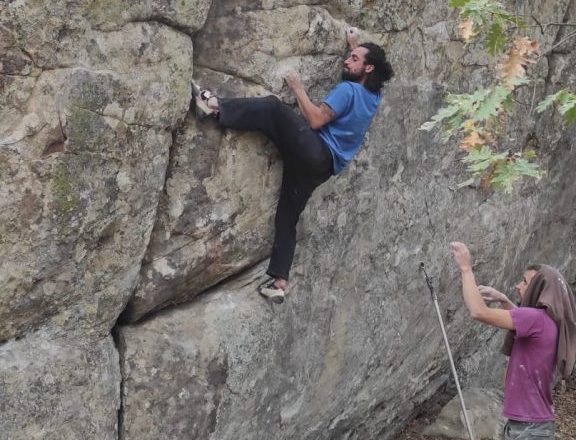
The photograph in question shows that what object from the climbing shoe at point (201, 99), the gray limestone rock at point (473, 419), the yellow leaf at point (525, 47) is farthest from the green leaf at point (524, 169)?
the gray limestone rock at point (473, 419)

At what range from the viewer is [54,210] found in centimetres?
584

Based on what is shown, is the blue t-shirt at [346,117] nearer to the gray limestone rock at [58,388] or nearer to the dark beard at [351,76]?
the dark beard at [351,76]

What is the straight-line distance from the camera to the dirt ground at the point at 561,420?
1118 centimetres

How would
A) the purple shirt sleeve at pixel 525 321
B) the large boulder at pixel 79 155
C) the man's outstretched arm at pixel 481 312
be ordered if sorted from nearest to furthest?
the large boulder at pixel 79 155, the man's outstretched arm at pixel 481 312, the purple shirt sleeve at pixel 525 321

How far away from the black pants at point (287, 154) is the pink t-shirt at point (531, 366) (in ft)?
7.20

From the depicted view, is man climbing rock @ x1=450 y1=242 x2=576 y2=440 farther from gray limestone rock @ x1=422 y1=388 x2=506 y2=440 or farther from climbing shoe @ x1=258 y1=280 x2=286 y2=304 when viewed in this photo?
gray limestone rock @ x1=422 y1=388 x2=506 y2=440

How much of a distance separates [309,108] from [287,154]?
51cm

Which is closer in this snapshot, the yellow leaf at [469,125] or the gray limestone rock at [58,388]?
the yellow leaf at [469,125]

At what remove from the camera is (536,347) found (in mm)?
6766

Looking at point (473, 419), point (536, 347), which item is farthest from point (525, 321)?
point (473, 419)

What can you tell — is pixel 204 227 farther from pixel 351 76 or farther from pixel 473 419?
pixel 473 419

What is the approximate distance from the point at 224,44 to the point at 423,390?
20.2ft

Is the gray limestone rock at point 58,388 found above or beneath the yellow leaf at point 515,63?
beneath

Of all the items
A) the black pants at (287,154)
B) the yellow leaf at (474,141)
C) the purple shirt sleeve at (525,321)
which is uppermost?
the yellow leaf at (474,141)
